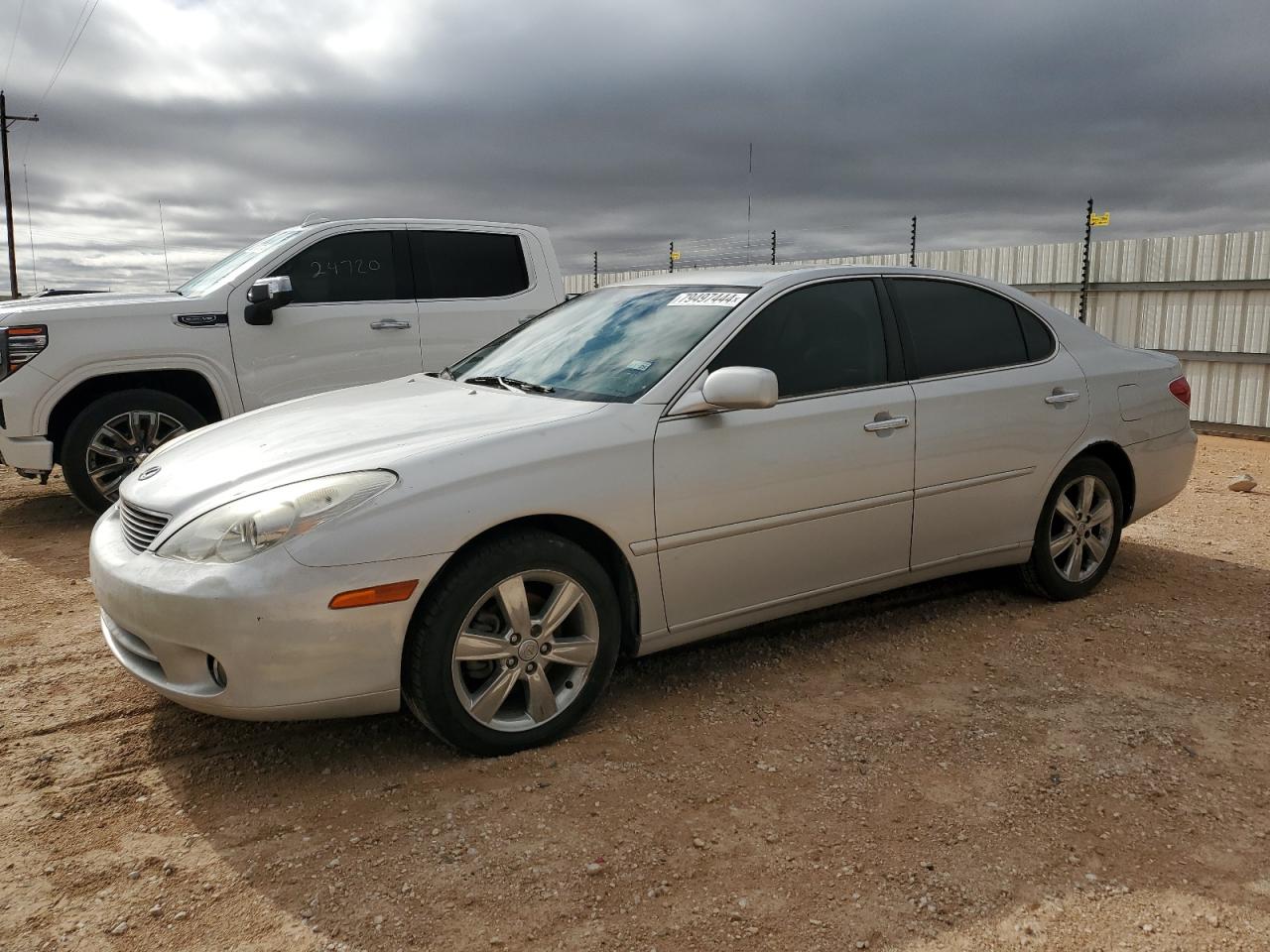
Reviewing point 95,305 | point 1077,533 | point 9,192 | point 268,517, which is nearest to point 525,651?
point 268,517

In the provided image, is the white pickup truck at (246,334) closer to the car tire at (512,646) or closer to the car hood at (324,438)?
the car hood at (324,438)

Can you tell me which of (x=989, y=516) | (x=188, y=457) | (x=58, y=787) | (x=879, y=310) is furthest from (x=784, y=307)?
(x=58, y=787)

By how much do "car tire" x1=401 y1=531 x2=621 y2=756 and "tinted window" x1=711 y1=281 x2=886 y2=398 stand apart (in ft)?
3.34

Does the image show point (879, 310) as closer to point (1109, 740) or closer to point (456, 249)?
point (1109, 740)

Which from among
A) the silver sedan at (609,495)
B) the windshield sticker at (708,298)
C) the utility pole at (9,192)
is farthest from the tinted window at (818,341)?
the utility pole at (9,192)

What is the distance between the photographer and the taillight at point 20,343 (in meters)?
6.29

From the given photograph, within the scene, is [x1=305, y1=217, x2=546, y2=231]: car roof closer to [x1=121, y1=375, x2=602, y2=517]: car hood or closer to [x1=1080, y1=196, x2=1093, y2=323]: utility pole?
[x1=121, y1=375, x2=602, y2=517]: car hood

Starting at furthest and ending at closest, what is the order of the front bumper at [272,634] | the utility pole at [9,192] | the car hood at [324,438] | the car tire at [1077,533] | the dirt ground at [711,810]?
the utility pole at [9,192]
the car tire at [1077,533]
the car hood at [324,438]
the front bumper at [272,634]
the dirt ground at [711,810]

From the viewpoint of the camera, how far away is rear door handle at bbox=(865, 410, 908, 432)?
13.1 ft

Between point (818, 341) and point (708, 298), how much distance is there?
470mm

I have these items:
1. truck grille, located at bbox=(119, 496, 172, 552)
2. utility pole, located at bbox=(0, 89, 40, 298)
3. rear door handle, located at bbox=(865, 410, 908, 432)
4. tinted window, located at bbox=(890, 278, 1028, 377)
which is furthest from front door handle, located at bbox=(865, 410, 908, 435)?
utility pole, located at bbox=(0, 89, 40, 298)

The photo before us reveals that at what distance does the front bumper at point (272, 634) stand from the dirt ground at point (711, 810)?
0.33 m

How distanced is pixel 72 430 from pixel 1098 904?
6.29m

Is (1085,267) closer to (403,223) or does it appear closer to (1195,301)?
(1195,301)
